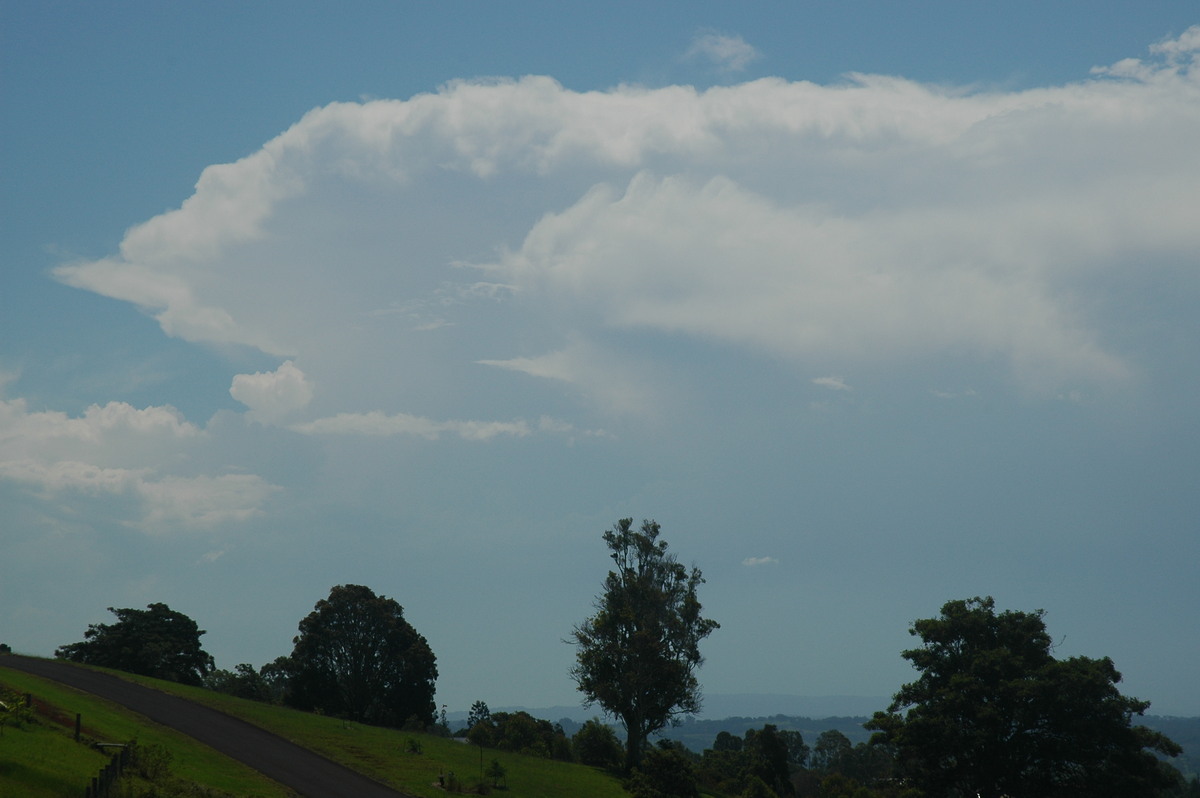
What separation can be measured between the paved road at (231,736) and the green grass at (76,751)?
1.33 meters

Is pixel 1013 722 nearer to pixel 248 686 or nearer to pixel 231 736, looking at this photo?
pixel 231 736

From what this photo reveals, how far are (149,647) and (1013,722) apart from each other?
61146 millimetres

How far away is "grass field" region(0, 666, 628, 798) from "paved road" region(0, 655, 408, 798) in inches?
48.2

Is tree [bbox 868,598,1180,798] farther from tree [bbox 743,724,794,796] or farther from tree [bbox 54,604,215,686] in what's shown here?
tree [bbox 54,604,215,686]

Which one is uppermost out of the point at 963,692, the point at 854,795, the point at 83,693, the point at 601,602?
the point at 601,602

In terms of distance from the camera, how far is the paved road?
39.9m

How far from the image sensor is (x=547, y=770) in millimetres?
59094

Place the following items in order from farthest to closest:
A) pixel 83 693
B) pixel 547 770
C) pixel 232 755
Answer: pixel 547 770
pixel 83 693
pixel 232 755

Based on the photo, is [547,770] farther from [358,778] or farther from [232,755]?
[232,755]

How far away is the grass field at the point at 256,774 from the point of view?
28859mm

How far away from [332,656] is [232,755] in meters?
42.4

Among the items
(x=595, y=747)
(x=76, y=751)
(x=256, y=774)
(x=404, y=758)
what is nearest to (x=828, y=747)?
(x=595, y=747)

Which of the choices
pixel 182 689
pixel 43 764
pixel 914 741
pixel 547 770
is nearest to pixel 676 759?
pixel 547 770

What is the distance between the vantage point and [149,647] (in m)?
70.8
